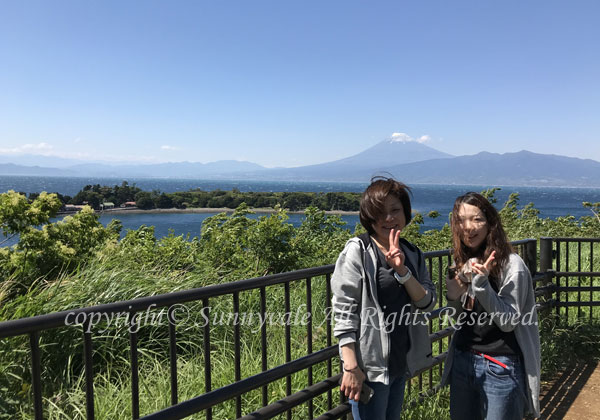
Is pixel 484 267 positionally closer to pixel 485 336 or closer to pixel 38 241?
A: pixel 485 336

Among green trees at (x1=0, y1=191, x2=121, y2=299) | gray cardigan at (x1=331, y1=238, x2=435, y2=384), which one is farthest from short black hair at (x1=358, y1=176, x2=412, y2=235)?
green trees at (x1=0, y1=191, x2=121, y2=299)

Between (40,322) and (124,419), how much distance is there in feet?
6.06

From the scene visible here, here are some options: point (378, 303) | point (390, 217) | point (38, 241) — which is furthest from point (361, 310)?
point (38, 241)

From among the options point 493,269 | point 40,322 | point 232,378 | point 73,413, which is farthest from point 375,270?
point 73,413

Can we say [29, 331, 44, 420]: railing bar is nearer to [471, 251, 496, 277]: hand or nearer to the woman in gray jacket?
the woman in gray jacket

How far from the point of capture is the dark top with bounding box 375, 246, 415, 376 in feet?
6.62

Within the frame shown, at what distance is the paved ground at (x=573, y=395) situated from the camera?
147 inches

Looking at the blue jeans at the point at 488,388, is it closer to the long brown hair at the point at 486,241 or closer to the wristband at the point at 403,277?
the long brown hair at the point at 486,241

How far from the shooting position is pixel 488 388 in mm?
2188

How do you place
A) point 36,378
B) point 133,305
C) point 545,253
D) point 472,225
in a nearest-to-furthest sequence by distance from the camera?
point 36,378 → point 133,305 → point 472,225 → point 545,253

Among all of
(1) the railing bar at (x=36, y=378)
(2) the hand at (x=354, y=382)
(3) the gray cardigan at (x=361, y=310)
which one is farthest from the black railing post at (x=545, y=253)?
(1) the railing bar at (x=36, y=378)

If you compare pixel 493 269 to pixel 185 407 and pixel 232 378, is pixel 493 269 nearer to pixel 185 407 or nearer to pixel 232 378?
pixel 185 407

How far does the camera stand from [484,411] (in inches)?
87.7

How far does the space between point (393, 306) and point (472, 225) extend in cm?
64
